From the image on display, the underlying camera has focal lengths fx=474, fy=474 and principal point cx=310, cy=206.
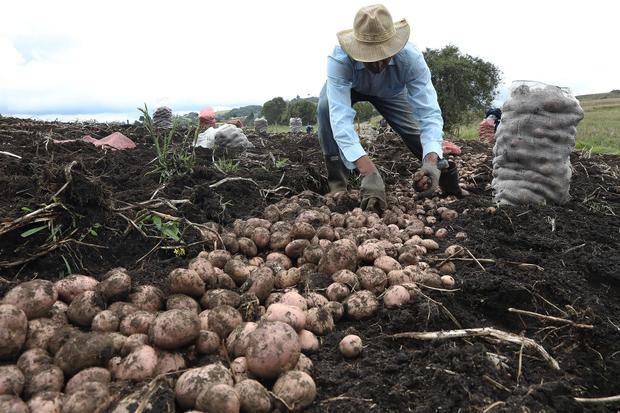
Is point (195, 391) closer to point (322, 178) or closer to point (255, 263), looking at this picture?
point (255, 263)

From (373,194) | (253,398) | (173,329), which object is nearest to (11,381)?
(173,329)

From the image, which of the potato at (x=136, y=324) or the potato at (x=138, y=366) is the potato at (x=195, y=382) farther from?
the potato at (x=136, y=324)

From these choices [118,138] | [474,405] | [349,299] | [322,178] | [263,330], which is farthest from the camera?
[118,138]

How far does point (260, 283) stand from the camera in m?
2.03

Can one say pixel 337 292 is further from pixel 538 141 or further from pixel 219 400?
pixel 538 141

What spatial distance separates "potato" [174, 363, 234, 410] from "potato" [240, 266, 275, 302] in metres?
0.56

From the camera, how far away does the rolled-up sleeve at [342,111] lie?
3.50 metres

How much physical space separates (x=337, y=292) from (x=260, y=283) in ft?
1.11

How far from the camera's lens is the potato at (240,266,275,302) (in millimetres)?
2025

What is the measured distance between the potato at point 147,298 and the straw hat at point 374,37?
2.14 meters

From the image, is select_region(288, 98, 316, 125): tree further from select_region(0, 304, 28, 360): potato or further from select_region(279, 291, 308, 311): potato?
select_region(0, 304, 28, 360): potato

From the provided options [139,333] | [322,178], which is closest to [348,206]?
[322,178]

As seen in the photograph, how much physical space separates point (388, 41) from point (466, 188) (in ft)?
5.83

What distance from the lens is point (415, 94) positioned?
3.81 meters
